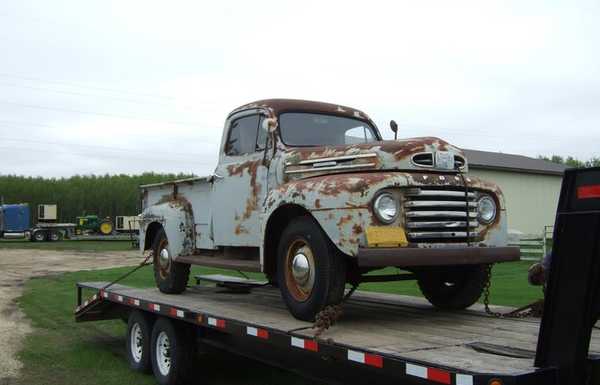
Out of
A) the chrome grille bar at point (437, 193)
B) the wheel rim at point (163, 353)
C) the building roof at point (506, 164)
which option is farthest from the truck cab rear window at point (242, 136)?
the building roof at point (506, 164)

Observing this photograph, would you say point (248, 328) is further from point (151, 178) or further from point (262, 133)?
point (151, 178)

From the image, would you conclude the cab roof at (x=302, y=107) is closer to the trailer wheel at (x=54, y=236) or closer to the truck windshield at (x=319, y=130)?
the truck windshield at (x=319, y=130)

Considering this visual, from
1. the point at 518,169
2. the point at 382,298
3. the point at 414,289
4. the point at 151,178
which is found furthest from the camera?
the point at 151,178

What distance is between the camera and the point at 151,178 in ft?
233

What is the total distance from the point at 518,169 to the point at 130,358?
2688 cm

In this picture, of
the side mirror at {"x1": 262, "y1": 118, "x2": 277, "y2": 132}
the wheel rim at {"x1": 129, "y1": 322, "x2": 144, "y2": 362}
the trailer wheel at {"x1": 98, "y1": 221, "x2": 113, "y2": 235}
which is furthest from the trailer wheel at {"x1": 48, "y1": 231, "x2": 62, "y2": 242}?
the side mirror at {"x1": 262, "y1": 118, "x2": 277, "y2": 132}

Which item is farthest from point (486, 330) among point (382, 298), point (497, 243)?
point (382, 298)

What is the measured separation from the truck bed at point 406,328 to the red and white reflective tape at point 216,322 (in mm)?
42

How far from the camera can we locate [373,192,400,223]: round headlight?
16.3 feet

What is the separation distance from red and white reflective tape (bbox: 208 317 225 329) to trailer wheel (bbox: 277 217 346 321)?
24.7 inches

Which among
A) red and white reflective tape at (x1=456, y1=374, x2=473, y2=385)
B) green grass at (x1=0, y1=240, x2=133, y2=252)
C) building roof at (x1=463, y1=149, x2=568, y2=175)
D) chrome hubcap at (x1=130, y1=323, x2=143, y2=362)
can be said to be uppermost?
building roof at (x1=463, y1=149, x2=568, y2=175)

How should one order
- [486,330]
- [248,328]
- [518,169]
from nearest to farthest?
[486,330]
[248,328]
[518,169]

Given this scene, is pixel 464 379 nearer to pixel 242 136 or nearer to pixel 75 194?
pixel 242 136

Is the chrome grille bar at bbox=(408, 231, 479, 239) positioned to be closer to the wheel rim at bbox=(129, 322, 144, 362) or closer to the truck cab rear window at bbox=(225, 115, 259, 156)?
the truck cab rear window at bbox=(225, 115, 259, 156)
